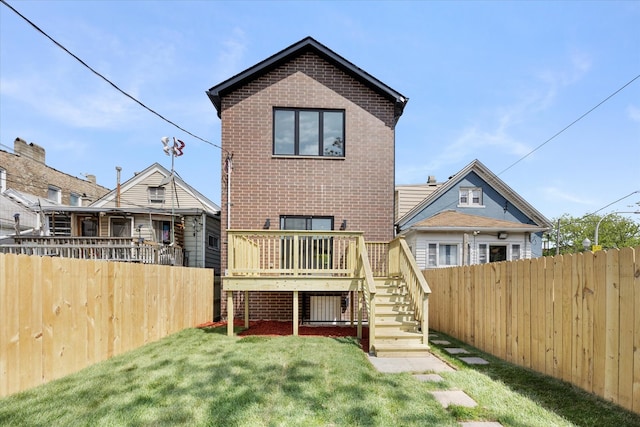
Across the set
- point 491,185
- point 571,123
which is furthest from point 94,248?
point 491,185

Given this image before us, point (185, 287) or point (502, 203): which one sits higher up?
point (502, 203)

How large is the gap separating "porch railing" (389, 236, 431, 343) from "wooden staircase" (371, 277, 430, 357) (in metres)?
0.18

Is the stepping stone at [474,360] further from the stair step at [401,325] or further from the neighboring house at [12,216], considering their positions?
the neighboring house at [12,216]

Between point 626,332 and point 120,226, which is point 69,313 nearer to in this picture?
point 626,332

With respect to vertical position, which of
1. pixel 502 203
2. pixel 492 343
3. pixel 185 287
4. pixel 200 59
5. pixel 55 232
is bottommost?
pixel 492 343

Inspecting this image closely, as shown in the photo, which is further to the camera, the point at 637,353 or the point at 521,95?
the point at 521,95

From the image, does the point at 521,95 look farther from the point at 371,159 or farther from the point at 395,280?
the point at 395,280

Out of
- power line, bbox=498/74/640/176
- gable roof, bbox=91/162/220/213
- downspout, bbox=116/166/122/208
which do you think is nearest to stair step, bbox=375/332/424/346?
power line, bbox=498/74/640/176

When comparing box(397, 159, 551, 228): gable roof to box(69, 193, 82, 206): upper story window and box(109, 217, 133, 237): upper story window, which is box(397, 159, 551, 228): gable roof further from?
box(69, 193, 82, 206): upper story window

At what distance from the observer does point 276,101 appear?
10352 millimetres

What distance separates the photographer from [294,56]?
10422mm

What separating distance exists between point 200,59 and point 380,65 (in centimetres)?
571

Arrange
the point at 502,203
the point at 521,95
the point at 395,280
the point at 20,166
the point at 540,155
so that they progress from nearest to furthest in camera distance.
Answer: the point at 395,280
the point at 521,95
the point at 540,155
the point at 502,203
the point at 20,166

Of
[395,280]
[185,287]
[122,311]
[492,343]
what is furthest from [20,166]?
[492,343]
